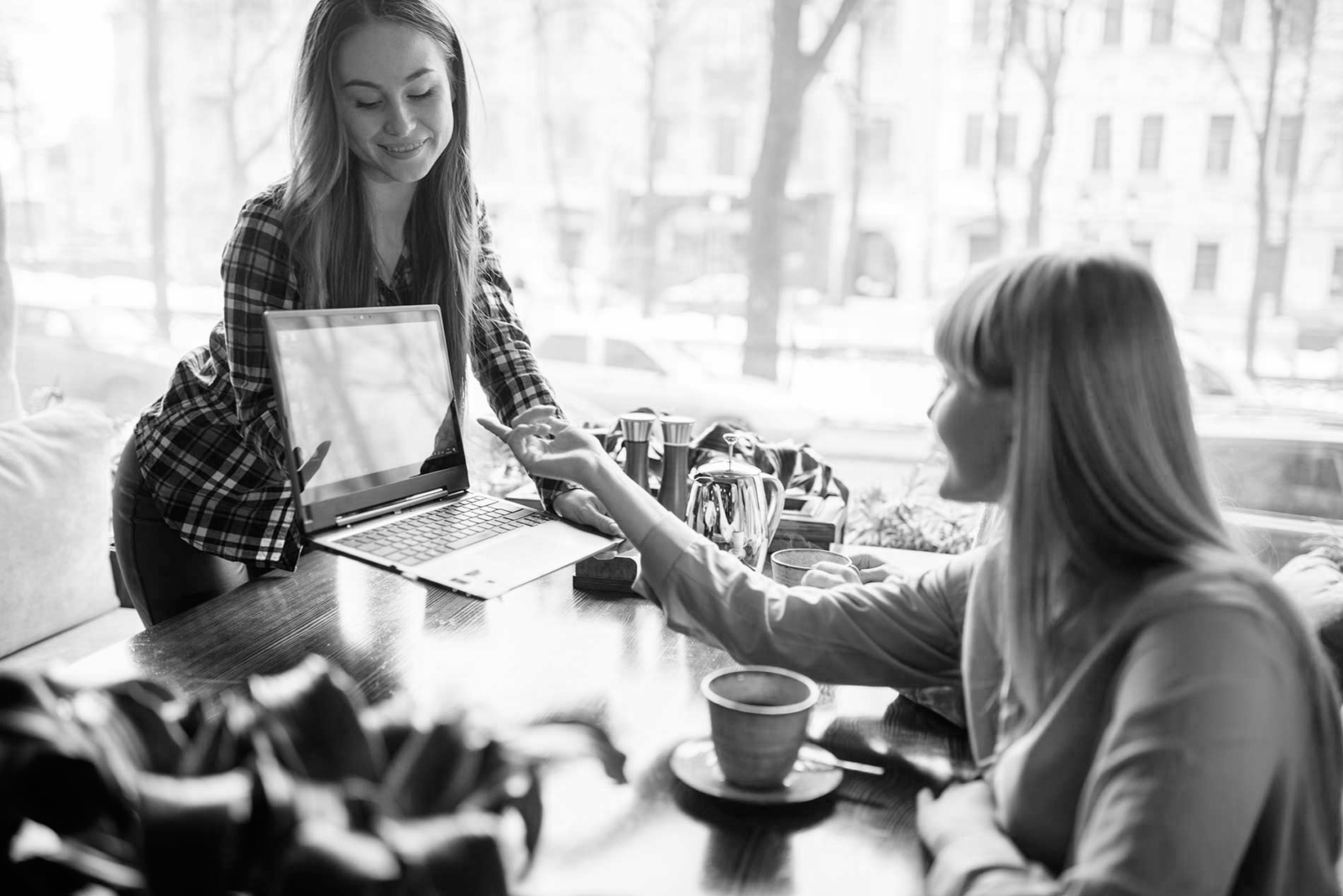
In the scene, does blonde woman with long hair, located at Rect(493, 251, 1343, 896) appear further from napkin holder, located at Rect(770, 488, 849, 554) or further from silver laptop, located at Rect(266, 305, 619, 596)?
napkin holder, located at Rect(770, 488, 849, 554)

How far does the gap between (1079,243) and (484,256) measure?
3.88 ft

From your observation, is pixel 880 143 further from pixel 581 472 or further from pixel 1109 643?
pixel 1109 643

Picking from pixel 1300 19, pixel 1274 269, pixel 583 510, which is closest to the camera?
pixel 583 510

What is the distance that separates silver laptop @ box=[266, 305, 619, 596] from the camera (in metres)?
1.33

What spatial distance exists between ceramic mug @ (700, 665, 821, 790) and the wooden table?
3 cm

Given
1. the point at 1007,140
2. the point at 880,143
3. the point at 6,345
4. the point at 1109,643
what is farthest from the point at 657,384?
the point at 1109,643

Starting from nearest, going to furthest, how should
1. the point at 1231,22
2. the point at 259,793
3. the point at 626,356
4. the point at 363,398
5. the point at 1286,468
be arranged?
the point at 259,793
the point at 363,398
the point at 1286,468
the point at 1231,22
the point at 626,356

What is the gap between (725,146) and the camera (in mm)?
4230

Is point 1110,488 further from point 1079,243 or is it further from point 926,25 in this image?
point 926,25

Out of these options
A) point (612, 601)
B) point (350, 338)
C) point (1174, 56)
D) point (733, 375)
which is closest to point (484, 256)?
point (350, 338)

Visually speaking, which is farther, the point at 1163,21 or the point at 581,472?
the point at 1163,21

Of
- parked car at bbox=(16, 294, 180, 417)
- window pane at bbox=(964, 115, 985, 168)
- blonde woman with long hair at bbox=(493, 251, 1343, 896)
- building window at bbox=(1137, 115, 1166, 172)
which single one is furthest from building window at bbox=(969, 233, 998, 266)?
blonde woman with long hair at bbox=(493, 251, 1343, 896)

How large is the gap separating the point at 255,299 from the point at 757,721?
1.05 metres

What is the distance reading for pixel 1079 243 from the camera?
0.86 metres
